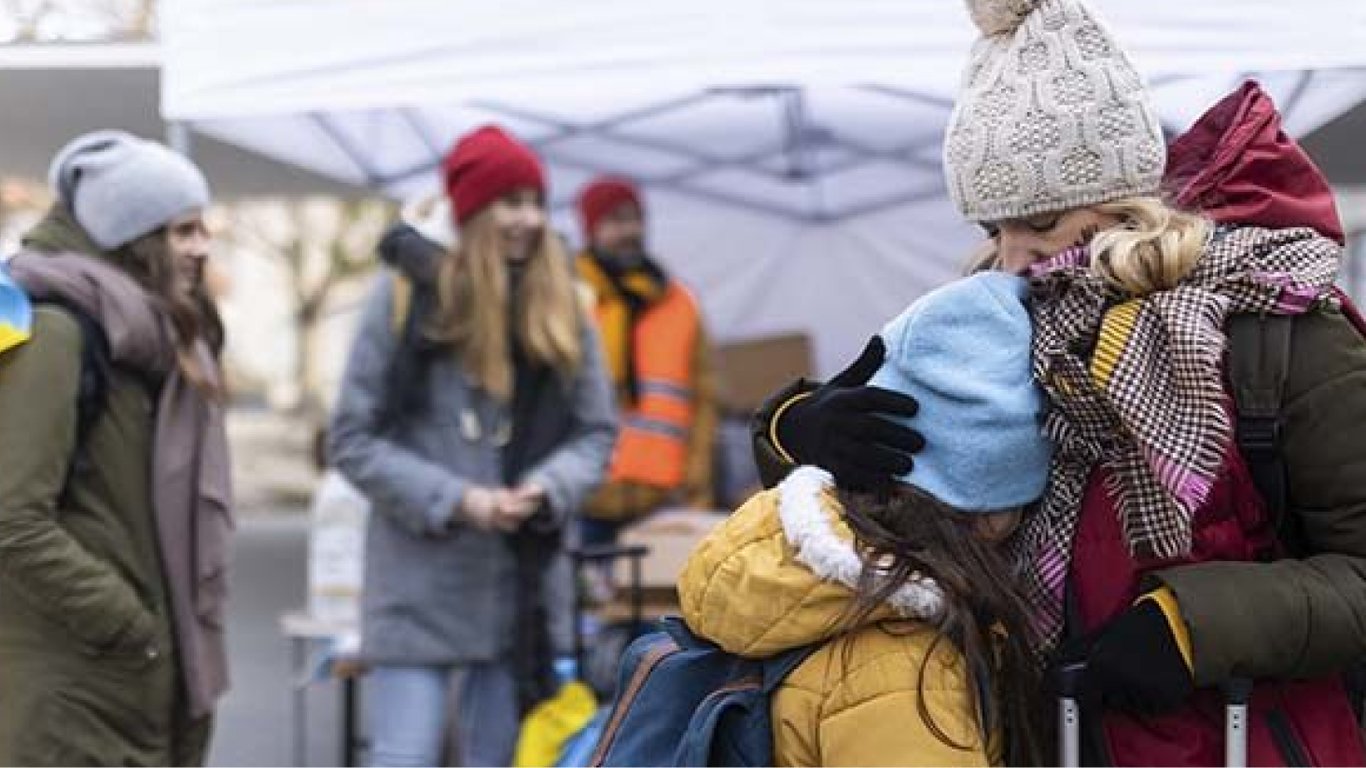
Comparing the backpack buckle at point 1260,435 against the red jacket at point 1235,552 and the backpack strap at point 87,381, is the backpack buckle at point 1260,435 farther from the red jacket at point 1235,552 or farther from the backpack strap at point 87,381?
the backpack strap at point 87,381

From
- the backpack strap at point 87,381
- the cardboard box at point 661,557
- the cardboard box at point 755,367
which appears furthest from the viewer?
the cardboard box at point 755,367

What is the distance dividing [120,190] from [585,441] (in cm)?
124

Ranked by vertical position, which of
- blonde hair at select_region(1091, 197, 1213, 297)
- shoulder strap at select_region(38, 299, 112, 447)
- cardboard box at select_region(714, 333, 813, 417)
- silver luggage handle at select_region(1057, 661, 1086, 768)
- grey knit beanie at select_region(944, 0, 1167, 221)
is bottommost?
cardboard box at select_region(714, 333, 813, 417)

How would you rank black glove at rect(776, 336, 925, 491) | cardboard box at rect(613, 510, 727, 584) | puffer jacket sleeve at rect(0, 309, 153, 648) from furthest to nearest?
cardboard box at rect(613, 510, 727, 584) < puffer jacket sleeve at rect(0, 309, 153, 648) < black glove at rect(776, 336, 925, 491)

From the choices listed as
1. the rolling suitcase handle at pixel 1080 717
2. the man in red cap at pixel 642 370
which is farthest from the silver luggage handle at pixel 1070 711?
the man in red cap at pixel 642 370

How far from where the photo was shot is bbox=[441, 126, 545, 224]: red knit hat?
4.07 metres

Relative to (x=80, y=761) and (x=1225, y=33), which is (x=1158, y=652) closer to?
(x=80, y=761)

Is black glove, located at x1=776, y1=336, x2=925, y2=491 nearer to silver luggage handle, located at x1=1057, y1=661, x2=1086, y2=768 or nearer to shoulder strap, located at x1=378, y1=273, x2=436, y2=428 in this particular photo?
silver luggage handle, located at x1=1057, y1=661, x2=1086, y2=768

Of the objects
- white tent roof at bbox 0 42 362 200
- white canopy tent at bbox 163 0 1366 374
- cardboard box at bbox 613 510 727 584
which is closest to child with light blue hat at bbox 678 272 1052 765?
white canopy tent at bbox 163 0 1366 374

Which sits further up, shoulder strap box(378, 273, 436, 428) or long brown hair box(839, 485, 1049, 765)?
long brown hair box(839, 485, 1049, 765)

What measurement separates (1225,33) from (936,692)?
2.46 meters

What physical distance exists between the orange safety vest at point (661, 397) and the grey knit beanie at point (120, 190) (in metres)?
2.96

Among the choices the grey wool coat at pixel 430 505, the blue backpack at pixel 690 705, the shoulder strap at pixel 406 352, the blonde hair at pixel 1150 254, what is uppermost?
the blonde hair at pixel 1150 254

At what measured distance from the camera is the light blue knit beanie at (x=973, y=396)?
1813mm
